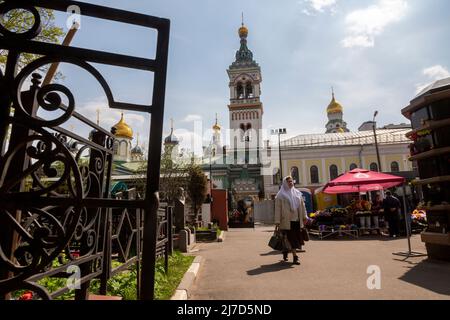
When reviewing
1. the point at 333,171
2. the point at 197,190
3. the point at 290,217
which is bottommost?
the point at 290,217

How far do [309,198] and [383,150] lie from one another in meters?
22.2

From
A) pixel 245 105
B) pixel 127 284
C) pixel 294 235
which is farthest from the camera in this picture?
pixel 245 105

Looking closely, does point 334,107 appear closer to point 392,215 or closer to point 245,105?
point 245,105

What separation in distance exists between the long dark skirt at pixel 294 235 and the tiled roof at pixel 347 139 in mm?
37028

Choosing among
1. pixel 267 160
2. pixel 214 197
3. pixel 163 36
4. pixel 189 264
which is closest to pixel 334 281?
pixel 189 264

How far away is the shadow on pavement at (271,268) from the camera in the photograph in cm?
560

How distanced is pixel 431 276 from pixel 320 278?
1.83 meters

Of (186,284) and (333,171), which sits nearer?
(186,284)

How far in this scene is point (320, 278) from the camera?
4.91m

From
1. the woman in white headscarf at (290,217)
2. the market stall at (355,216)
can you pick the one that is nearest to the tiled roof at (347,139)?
the market stall at (355,216)

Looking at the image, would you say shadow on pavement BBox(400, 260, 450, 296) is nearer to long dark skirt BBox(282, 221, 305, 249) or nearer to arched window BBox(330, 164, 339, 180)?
long dark skirt BBox(282, 221, 305, 249)

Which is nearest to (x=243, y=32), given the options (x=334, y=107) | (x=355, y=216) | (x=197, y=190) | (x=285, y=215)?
(x=334, y=107)

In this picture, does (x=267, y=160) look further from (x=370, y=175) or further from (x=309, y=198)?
(x=370, y=175)

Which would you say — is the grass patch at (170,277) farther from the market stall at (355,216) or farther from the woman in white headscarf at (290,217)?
the market stall at (355,216)
